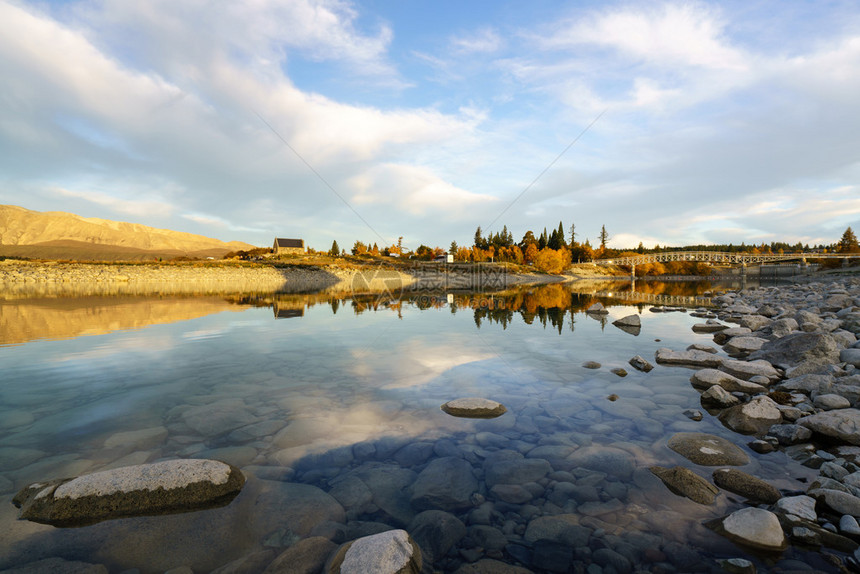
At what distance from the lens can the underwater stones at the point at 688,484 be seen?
459cm

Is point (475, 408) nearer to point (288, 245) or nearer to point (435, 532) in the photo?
point (435, 532)

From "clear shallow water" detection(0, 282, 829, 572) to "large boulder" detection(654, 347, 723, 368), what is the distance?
0.72 metres

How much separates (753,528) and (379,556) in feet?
12.5

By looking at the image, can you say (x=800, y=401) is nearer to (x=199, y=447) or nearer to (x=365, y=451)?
(x=365, y=451)

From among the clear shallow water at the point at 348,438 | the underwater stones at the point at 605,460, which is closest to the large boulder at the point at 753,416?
the clear shallow water at the point at 348,438

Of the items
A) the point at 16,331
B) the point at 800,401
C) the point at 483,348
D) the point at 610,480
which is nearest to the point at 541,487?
the point at 610,480

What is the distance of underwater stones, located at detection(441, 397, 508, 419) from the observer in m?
7.32

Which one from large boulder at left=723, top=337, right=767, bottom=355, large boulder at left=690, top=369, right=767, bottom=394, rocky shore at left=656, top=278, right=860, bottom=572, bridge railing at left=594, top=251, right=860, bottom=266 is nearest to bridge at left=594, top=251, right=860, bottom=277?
bridge railing at left=594, top=251, right=860, bottom=266

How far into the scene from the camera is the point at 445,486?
488 cm

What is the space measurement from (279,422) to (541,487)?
15.5ft

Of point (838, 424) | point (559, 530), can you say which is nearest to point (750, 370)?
point (838, 424)

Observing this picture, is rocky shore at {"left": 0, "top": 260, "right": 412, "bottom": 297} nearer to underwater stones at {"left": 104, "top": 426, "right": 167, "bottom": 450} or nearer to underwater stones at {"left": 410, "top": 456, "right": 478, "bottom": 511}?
underwater stones at {"left": 104, "top": 426, "right": 167, "bottom": 450}

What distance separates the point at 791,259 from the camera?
448 feet

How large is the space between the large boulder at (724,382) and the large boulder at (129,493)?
32.1ft
